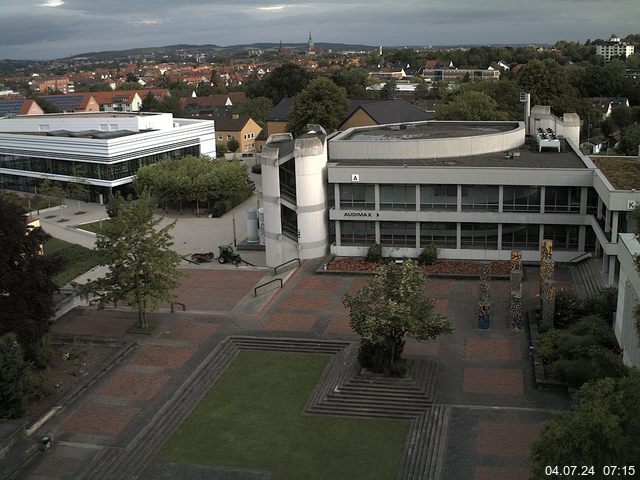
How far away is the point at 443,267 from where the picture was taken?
4009 cm

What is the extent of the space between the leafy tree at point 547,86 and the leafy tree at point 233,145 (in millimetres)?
35925

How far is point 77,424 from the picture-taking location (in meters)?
25.0

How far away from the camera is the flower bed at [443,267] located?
39094 mm

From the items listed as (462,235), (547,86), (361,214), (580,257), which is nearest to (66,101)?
(547,86)

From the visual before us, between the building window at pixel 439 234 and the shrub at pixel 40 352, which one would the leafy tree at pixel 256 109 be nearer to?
the building window at pixel 439 234

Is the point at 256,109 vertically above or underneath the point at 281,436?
above

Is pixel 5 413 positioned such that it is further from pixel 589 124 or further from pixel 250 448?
pixel 589 124

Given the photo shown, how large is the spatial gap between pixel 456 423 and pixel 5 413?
1539 cm

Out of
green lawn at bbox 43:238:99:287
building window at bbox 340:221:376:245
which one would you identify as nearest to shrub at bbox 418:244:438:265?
building window at bbox 340:221:376:245

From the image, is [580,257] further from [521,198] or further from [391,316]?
[391,316]

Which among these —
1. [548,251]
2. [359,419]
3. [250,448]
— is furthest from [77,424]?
[548,251]

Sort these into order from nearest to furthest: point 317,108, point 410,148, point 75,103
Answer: point 410,148 → point 317,108 → point 75,103

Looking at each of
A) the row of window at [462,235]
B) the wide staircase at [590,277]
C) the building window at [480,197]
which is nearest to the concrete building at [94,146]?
the row of window at [462,235]

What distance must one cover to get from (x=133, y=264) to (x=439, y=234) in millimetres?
18253
